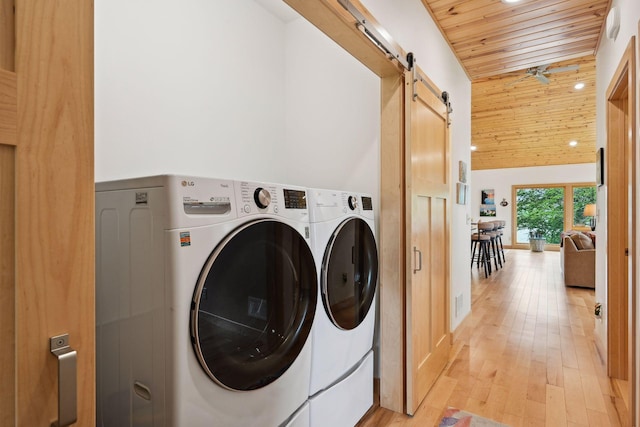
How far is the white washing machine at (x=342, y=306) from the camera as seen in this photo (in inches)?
58.9

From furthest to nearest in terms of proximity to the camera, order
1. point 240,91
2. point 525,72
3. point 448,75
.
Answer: point 525,72 < point 448,75 < point 240,91

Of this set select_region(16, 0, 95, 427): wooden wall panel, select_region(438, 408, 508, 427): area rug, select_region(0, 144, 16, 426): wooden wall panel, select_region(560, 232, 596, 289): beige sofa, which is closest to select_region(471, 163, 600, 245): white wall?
select_region(560, 232, 596, 289): beige sofa

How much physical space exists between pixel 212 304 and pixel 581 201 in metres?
11.5

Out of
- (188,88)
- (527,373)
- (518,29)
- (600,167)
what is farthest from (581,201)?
(188,88)

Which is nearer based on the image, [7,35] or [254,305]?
[7,35]

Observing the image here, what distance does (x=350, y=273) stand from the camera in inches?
70.2

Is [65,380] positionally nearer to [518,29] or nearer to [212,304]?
[212,304]

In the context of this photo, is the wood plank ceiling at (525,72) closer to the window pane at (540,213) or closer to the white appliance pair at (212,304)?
the window pane at (540,213)

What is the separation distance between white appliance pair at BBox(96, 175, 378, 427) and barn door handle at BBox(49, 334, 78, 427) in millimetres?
345

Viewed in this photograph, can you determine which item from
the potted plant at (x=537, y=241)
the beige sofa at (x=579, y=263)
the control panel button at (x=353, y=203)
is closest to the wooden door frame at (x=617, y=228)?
the control panel button at (x=353, y=203)

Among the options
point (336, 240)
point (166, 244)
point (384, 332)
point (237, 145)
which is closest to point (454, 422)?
point (384, 332)

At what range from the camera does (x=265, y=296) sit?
124cm

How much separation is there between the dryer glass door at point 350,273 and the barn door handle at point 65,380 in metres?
1.04

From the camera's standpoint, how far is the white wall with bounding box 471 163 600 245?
369 inches
